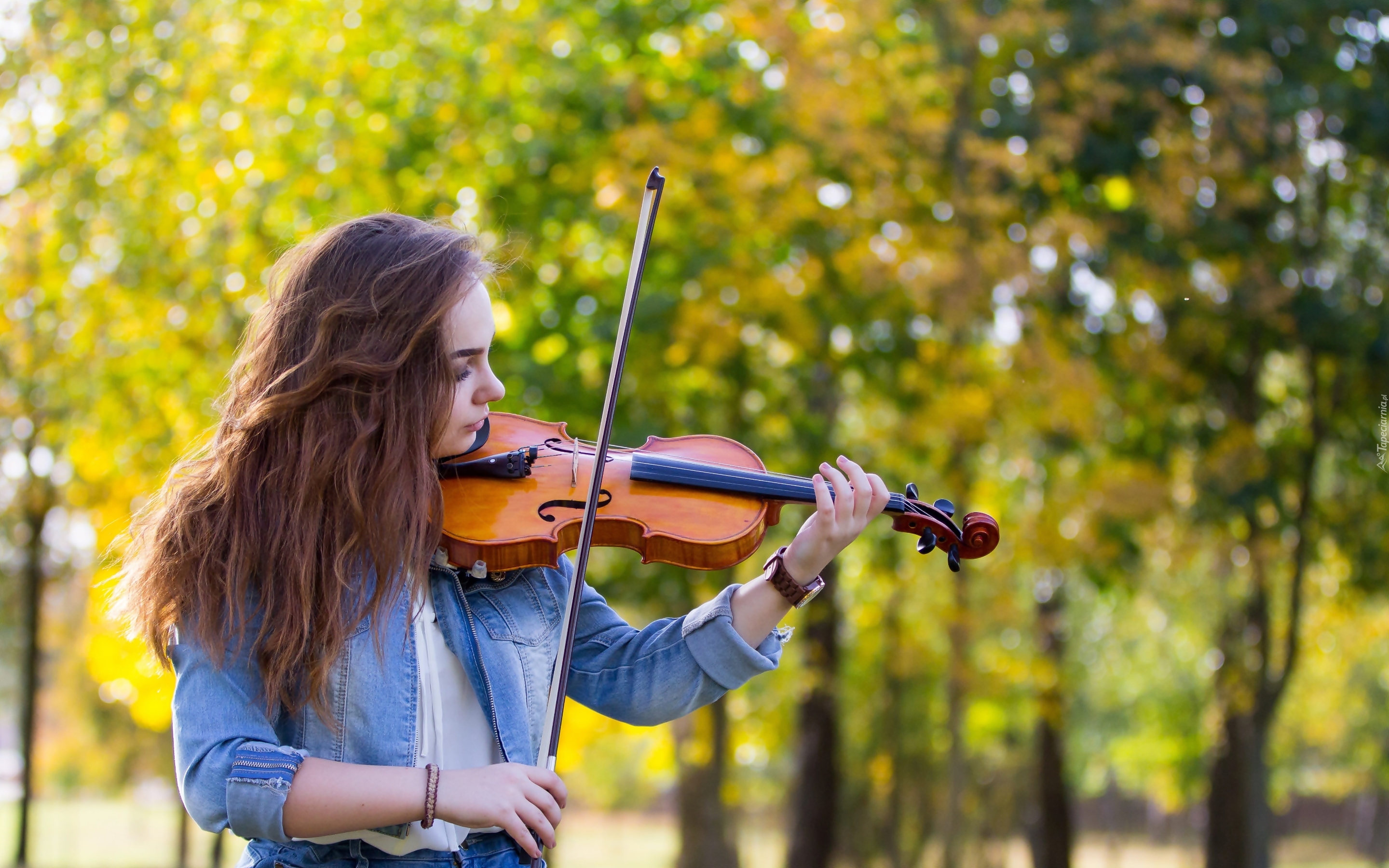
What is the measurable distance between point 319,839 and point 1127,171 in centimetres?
833

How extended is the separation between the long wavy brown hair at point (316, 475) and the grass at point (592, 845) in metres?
17.1

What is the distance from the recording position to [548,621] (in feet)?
6.61

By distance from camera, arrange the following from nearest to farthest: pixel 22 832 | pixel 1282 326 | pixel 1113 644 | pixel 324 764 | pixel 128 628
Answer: pixel 324 764, pixel 128 628, pixel 1282 326, pixel 22 832, pixel 1113 644

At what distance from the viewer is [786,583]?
2010mm

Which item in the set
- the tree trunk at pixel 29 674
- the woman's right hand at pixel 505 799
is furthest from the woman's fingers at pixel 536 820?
the tree trunk at pixel 29 674

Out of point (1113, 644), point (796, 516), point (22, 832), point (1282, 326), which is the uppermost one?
point (1282, 326)

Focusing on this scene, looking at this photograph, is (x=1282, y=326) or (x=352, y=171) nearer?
(x=352, y=171)

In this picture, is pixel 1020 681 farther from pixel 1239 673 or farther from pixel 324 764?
pixel 324 764

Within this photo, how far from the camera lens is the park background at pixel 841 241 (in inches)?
320

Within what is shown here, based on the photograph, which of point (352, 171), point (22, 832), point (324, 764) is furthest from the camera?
point (22, 832)

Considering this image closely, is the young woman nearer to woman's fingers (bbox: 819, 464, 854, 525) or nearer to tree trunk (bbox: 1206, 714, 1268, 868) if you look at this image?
woman's fingers (bbox: 819, 464, 854, 525)

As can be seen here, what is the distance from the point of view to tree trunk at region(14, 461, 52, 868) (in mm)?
12555

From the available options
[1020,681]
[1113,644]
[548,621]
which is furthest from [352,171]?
[1113,644]

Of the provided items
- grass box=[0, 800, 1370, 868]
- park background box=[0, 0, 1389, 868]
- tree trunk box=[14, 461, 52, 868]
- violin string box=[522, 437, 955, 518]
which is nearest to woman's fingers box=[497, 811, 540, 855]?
violin string box=[522, 437, 955, 518]
